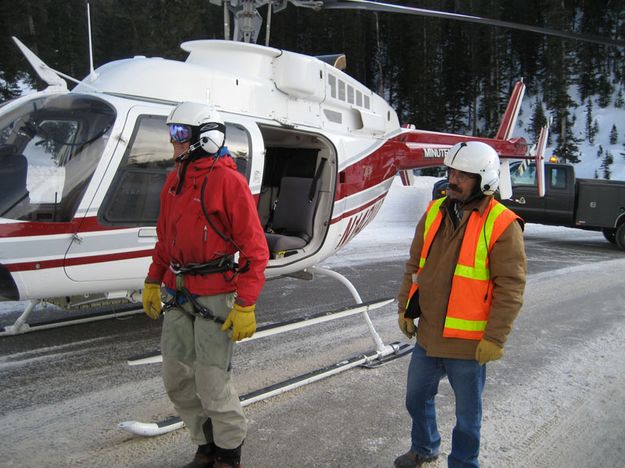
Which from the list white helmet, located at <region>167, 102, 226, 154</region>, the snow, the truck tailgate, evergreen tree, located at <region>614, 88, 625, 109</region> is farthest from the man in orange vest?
evergreen tree, located at <region>614, 88, 625, 109</region>

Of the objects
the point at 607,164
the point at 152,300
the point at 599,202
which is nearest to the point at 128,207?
the point at 152,300

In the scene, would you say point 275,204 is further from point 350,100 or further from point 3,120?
point 3,120

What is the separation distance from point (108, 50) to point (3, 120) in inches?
917

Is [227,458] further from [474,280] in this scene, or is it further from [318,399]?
[474,280]

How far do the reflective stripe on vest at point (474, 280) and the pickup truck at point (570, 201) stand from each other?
10.1m

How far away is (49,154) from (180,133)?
144 cm

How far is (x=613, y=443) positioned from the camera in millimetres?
3207

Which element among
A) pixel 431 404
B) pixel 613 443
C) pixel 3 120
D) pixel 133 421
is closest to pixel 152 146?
pixel 3 120

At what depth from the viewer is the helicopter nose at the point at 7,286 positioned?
327 cm

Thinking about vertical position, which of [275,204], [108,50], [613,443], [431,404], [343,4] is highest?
[108,50]

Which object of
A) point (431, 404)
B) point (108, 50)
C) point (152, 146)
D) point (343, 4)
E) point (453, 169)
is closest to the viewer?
point (453, 169)

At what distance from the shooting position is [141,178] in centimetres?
377

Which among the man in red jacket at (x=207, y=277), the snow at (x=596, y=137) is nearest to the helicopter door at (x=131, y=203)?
the man in red jacket at (x=207, y=277)

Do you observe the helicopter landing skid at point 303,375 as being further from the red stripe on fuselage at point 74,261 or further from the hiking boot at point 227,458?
the red stripe on fuselage at point 74,261
